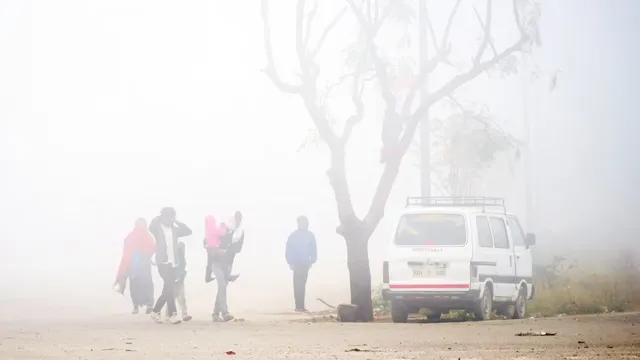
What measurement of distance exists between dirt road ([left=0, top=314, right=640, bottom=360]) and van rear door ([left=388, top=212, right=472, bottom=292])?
710mm

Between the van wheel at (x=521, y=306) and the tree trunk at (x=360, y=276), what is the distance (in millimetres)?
2767

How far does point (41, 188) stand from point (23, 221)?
27.4 feet

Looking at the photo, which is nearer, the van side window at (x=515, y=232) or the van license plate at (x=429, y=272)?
the van license plate at (x=429, y=272)

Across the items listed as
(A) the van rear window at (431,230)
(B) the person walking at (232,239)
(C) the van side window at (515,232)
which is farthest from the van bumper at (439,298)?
(B) the person walking at (232,239)

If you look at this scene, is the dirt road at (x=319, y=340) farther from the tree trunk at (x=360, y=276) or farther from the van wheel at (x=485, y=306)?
the tree trunk at (x=360, y=276)

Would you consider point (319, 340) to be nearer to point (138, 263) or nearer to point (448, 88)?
point (138, 263)

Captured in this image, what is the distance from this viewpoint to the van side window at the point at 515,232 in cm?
2462

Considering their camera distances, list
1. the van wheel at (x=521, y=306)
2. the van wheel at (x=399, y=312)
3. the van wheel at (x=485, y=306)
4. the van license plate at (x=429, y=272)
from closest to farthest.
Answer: the van license plate at (x=429, y=272) → the van wheel at (x=485, y=306) → the van wheel at (x=399, y=312) → the van wheel at (x=521, y=306)

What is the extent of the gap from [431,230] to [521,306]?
2913 millimetres

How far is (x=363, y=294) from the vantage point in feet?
84.6

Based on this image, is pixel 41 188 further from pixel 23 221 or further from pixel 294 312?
pixel 294 312

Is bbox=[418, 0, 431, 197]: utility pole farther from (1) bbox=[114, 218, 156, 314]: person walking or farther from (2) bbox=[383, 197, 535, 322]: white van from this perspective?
(1) bbox=[114, 218, 156, 314]: person walking

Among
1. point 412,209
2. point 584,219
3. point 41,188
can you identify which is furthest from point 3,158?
point 412,209

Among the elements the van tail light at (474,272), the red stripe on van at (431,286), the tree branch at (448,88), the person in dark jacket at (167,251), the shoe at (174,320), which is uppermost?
the tree branch at (448,88)
